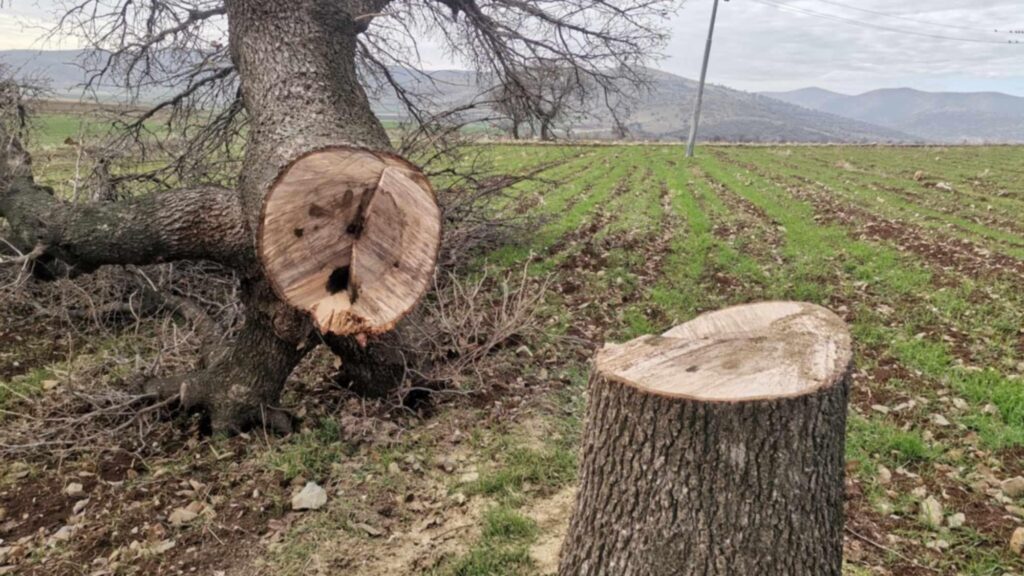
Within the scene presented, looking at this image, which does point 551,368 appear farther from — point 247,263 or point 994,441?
point 994,441

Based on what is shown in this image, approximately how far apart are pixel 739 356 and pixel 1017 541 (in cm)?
198

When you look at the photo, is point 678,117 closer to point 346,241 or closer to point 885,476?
point 885,476

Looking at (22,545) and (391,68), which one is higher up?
(391,68)

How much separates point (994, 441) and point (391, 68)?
6446 millimetres

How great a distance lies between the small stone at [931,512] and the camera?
2.76 meters

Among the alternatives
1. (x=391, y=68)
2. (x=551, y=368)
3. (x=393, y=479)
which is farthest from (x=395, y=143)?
(x=393, y=479)

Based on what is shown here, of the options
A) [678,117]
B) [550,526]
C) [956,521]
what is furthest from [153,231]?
[678,117]

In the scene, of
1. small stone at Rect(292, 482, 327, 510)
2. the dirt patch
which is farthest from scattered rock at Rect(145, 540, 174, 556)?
the dirt patch

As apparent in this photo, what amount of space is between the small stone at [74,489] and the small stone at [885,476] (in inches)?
169

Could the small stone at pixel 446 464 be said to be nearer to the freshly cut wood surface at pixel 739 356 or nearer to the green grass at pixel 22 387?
the freshly cut wood surface at pixel 739 356

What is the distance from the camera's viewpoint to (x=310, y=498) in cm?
292

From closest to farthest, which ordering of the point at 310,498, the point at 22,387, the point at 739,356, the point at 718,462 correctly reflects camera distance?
1. the point at 718,462
2. the point at 739,356
3. the point at 310,498
4. the point at 22,387

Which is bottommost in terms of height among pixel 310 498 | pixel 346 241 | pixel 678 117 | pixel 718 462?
pixel 310 498

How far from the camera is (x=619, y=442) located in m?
1.71
